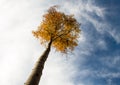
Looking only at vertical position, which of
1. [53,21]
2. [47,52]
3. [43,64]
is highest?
[53,21]

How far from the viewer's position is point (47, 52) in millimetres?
12062

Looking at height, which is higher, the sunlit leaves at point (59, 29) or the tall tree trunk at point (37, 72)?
the sunlit leaves at point (59, 29)

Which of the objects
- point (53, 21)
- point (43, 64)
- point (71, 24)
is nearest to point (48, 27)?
point (53, 21)

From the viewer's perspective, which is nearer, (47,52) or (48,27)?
(47,52)

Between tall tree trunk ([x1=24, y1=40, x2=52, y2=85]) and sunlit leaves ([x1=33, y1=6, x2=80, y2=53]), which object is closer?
tall tree trunk ([x1=24, y1=40, x2=52, y2=85])

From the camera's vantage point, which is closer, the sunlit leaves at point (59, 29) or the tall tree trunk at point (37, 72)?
the tall tree trunk at point (37, 72)

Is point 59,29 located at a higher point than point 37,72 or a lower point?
higher

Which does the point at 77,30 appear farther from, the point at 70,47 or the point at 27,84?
the point at 27,84

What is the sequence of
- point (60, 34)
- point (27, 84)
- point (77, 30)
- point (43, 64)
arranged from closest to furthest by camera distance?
1. point (27, 84)
2. point (43, 64)
3. point (60, 34)
4. point (77, 30)

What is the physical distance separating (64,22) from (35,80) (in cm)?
716

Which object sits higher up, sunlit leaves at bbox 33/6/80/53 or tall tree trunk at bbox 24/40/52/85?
sunlit leaves at bbox 33/6/80/53

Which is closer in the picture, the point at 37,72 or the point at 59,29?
the point at 37,72

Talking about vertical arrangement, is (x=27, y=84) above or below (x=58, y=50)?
below

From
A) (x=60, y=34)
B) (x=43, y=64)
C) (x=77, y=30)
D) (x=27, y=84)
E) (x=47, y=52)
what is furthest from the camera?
(x=77, y=30)
